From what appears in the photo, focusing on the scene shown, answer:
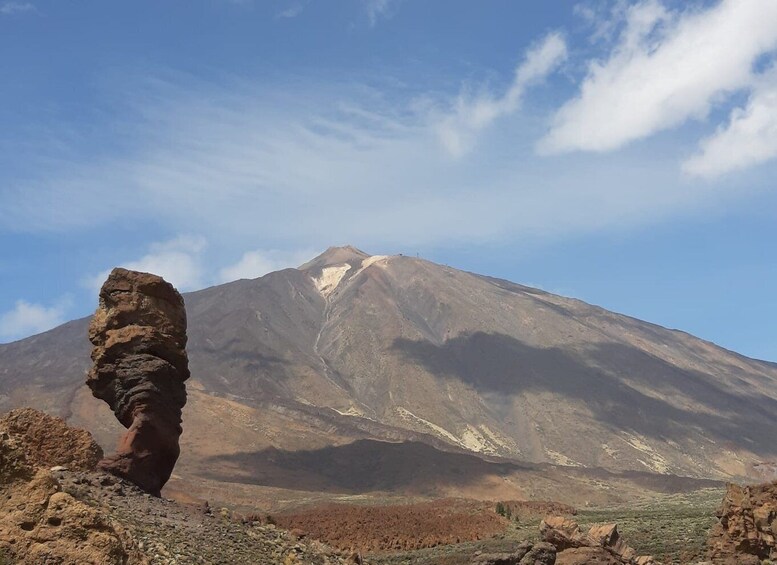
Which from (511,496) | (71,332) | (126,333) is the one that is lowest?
(511,496)

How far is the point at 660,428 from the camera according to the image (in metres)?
146

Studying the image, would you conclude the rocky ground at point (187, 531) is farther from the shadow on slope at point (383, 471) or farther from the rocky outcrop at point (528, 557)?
the shadow on slope at point (383, 471)

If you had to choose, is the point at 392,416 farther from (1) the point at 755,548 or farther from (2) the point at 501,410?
(1) the point at 755,548

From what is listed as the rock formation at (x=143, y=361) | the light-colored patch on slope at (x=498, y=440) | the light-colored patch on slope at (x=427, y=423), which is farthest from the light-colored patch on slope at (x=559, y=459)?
the rock formation at (x=143, y=361)

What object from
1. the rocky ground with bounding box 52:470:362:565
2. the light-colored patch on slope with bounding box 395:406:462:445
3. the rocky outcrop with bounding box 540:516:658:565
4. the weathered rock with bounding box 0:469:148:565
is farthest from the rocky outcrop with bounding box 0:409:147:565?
the light-colored patch on slope with bounding box 395:406:462:445

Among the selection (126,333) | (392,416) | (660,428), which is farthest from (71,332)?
(126,333)

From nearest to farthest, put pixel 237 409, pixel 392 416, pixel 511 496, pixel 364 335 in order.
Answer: pixel 511 496 → pixel 237 409 → pixel 392 416 → pixel 364 335

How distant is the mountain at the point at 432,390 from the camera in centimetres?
10906

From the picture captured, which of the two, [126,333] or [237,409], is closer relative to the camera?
[126,333]

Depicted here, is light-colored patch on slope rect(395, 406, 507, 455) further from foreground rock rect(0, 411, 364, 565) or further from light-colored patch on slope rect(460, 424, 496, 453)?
foreground rock rect(0, 411, 364, 565)

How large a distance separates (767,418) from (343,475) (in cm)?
10119

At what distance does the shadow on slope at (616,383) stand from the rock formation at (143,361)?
130m

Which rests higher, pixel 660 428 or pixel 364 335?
pixel 364 335

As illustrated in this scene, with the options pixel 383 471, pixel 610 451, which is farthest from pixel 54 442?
pixel 610 451
